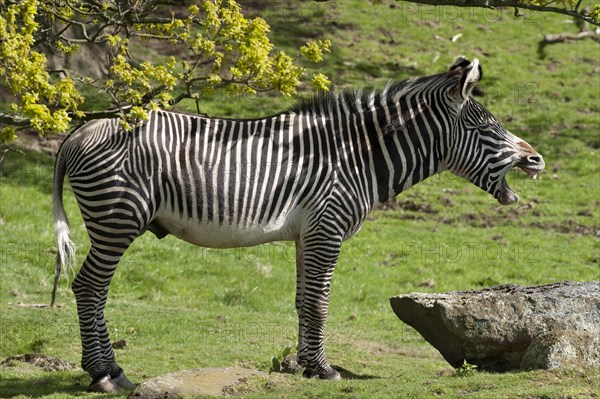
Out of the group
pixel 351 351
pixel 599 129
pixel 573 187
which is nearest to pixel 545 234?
pixel 573 187

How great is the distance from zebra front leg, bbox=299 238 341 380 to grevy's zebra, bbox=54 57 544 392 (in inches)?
0.6

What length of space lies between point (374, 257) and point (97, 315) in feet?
33.6

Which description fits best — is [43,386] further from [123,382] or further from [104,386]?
[123,382]

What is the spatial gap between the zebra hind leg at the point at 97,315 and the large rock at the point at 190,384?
1.48 m

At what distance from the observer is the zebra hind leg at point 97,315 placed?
410 inches

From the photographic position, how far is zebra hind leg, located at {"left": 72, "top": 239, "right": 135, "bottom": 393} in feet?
34.2

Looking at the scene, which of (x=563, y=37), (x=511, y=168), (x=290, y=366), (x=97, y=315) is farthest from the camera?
(x=563, y=37)

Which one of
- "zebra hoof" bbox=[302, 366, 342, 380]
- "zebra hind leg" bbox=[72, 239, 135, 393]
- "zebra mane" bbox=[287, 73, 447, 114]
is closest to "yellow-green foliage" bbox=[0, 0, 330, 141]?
"zebra mane" bbox=[287, 73, 447, 114]

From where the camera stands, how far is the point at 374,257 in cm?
2017

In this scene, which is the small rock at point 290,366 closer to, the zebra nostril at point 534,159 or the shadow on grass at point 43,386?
the shadow on grass at point 43,386

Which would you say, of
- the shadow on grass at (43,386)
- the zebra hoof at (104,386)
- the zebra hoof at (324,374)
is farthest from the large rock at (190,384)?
the shadow on grass at (43,386)

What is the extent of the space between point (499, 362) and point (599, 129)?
58.7ft

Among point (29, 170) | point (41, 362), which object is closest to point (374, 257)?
point (29, 170)

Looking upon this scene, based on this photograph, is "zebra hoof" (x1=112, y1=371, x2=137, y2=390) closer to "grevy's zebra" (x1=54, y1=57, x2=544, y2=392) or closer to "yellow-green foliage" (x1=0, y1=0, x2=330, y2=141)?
"grevy's zebra" (x1=54, y1=57, x2=544, y2=392)
